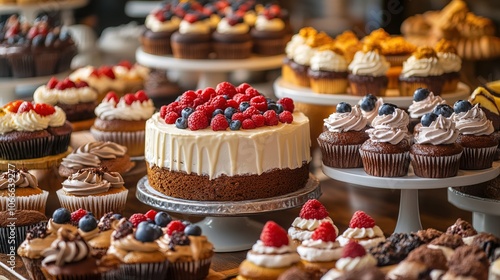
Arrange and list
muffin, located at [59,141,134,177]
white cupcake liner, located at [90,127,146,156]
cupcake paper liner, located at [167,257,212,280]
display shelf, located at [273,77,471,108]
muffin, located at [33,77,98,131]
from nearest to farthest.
Answer: cupcake paper liner, located at [167,257,212,280], muffin, located at [59,141,134,177], display shelf, located at [273,77,471,108], white cupcake liner, located at [90,127,146,156], muffin, located at [33,77,98,131]

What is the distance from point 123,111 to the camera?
4.98 metres

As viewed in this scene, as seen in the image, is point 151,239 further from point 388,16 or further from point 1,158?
point 388,16

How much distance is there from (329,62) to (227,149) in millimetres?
1303

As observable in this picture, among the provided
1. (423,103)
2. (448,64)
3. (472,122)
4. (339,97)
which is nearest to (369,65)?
(339,97)

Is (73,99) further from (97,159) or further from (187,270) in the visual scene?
(187,270)

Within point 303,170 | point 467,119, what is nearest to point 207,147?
point 303,170

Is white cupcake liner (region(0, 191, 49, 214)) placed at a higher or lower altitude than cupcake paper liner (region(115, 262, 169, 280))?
lower

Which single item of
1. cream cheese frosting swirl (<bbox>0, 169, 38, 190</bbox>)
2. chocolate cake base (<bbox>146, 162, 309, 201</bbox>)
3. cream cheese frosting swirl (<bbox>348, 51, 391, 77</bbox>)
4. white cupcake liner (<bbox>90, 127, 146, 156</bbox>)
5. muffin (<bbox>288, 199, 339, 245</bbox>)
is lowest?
white cupcake liner (<bbox>90, 127, 146, 156</bbox>)

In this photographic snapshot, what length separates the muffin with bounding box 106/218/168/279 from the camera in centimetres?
307

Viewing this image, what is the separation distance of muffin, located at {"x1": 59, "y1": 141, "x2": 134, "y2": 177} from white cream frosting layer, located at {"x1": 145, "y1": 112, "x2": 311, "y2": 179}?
0.52 m

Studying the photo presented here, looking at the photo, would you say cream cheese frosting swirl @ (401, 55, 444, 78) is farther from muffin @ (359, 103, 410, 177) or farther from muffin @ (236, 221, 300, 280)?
muffin @ (236, 221, 300, 280)

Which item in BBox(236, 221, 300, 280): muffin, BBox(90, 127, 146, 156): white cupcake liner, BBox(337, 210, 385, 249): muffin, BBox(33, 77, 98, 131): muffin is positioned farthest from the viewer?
BBox(33, 77, 98, 131): muffin

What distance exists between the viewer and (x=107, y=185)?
13.1ft

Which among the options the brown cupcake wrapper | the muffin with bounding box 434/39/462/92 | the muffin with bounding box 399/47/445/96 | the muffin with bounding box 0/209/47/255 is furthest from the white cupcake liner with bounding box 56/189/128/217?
the muffin with bounding box 434/39/462/92
